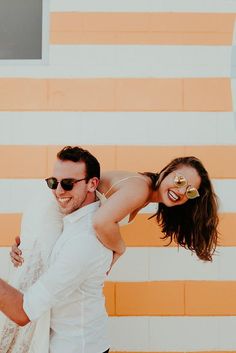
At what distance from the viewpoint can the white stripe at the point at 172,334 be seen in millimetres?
2799

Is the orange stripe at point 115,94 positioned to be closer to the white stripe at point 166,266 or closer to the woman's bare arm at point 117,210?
the woman's bare arm at point 117,210

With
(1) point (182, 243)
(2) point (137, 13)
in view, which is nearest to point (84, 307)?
(1) point (182, 243)

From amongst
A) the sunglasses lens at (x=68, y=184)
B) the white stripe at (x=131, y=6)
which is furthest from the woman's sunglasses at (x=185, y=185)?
the white stripe at (x=131, y=6)

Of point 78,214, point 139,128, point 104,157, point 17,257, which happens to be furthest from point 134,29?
point 17,257

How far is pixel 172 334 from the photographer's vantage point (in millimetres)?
2807

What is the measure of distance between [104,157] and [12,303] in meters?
1.19

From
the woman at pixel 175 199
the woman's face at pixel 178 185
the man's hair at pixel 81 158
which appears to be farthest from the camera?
the woman's face at pixel 178 185

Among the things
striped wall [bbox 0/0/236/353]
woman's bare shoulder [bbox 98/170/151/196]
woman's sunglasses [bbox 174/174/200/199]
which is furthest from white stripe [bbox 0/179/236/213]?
woman's sunglasses [bbox 174/174/200/199]

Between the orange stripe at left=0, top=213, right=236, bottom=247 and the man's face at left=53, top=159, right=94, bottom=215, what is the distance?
769mm

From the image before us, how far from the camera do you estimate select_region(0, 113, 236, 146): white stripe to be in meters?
2.82

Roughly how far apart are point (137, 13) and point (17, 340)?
6.07 feet

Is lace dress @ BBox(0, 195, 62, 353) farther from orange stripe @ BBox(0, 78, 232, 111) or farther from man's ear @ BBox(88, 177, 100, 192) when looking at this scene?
orange stripe @ BBox(0, 78, 232, 111)

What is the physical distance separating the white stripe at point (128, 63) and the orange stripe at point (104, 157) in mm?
410

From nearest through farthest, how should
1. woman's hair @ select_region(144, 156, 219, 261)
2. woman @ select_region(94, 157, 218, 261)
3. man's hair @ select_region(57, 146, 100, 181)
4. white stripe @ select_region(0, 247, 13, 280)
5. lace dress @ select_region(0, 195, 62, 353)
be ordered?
lace dress @ select_region(0, 195, 62, 353) → man's hair @ select_region(57, 146, 100, 181) → woman @ select_region(94, 157, 218, 261) → woman's hair @ select_region(144, 156, 219, 261) → white stripe @ select_region(0, 247, 13, 280)
